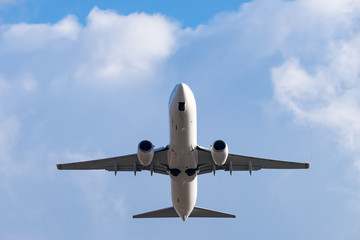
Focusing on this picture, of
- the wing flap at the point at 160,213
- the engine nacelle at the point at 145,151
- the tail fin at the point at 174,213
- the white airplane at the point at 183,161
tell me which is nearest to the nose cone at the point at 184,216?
the white airplane at the point at 183,161

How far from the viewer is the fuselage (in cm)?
3142

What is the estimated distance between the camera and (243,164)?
39.5m

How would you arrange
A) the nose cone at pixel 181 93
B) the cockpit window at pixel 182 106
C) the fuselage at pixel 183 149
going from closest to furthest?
1. the cockpit window at pixel 182 106
2. the nose cone at pixel 181 93
3. the fuselage at pixel 183 149

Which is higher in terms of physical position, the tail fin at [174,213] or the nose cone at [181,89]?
the nose cone at [181,89]

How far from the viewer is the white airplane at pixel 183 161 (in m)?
31.8

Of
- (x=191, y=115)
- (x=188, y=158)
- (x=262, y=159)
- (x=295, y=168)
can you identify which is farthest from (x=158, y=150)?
(x=295, y=168)

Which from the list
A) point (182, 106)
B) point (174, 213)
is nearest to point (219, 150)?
point (182, 106)

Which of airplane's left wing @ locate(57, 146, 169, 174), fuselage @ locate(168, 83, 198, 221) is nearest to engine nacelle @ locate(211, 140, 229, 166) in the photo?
fuselage @ locate(168, 83, 198, 221)

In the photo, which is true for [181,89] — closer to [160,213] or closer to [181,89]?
[181,89]

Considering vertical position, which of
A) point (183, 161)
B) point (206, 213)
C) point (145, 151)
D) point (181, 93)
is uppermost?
point (181, 93)

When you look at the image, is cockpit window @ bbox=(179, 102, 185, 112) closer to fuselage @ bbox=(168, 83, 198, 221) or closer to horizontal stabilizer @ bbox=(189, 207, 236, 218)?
fuselage @ bbox=(168, 83, 198, 221)

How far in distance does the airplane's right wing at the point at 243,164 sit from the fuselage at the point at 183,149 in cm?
165

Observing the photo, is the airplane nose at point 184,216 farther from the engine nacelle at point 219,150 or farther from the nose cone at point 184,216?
the engine nacelle at point 219,150

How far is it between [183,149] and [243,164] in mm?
7885
